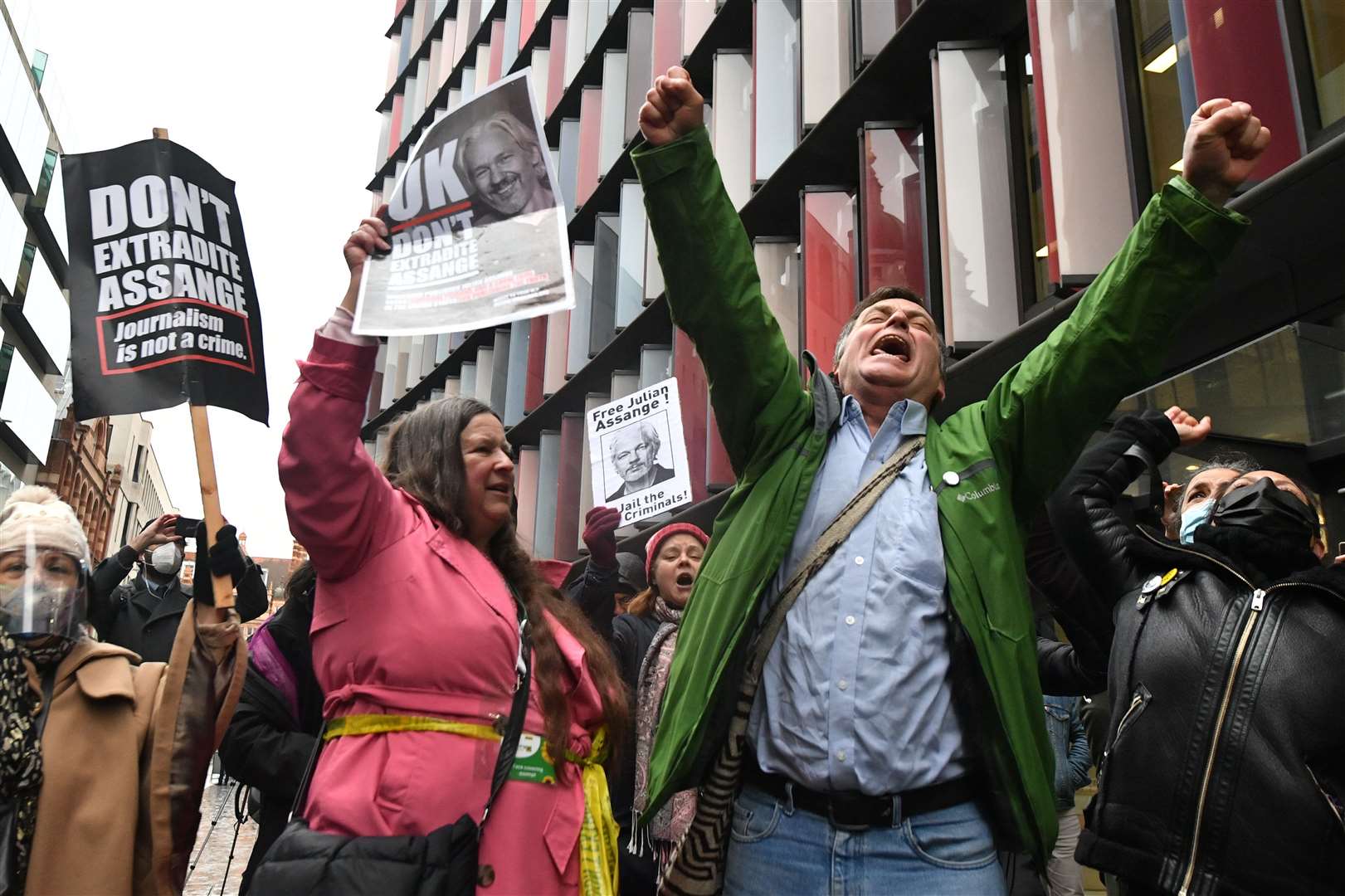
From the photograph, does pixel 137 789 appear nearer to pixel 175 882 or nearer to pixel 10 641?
pixel 175 882

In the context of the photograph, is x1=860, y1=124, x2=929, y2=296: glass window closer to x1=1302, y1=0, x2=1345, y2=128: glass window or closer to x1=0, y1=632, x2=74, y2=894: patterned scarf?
x1=1302, y1=0, x2=1345, y2=128: glass window

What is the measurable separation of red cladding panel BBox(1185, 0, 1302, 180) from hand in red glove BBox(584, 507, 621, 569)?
9.87 ft

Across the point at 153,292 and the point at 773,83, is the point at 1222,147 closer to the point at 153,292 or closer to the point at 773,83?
the point at 153,292

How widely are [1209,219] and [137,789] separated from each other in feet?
9.61

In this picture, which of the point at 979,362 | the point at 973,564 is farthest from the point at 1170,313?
the point at 979,362

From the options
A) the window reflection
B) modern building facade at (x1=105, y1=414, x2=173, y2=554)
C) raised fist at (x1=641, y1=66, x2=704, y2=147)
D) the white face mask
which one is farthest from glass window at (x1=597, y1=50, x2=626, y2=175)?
modern building facade at (x1=105, y1=414, x2=173, y2=554)

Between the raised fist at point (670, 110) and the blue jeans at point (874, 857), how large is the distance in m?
1.31

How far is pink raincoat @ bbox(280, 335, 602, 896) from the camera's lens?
8.01 ft

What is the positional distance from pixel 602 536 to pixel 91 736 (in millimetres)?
2443

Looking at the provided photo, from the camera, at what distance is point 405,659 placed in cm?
251

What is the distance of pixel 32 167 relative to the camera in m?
42.4

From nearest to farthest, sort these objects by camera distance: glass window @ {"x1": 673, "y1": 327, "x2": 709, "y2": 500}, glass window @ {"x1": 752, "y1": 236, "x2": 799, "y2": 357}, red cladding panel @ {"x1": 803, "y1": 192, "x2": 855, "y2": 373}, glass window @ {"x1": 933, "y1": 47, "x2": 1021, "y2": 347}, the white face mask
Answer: glass window @ {"x1": 933, "y1": 47, "x2": 1021, "y2": 347} < the white face mask < red cladding panel @ {"x1": 803, "y1": 192, "x2": 855, "y2": 373} < glass window @ {"x1": 752, "y1": 236, "x2": 799, "y2": 357} < glass window @ {"x1": 673, "y1": 327, "x2": 709, "y2": 500}

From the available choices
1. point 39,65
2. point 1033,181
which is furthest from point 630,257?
point 39,65

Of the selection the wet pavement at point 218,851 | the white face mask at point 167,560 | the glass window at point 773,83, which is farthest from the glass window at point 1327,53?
the white face mask at point 167,560
